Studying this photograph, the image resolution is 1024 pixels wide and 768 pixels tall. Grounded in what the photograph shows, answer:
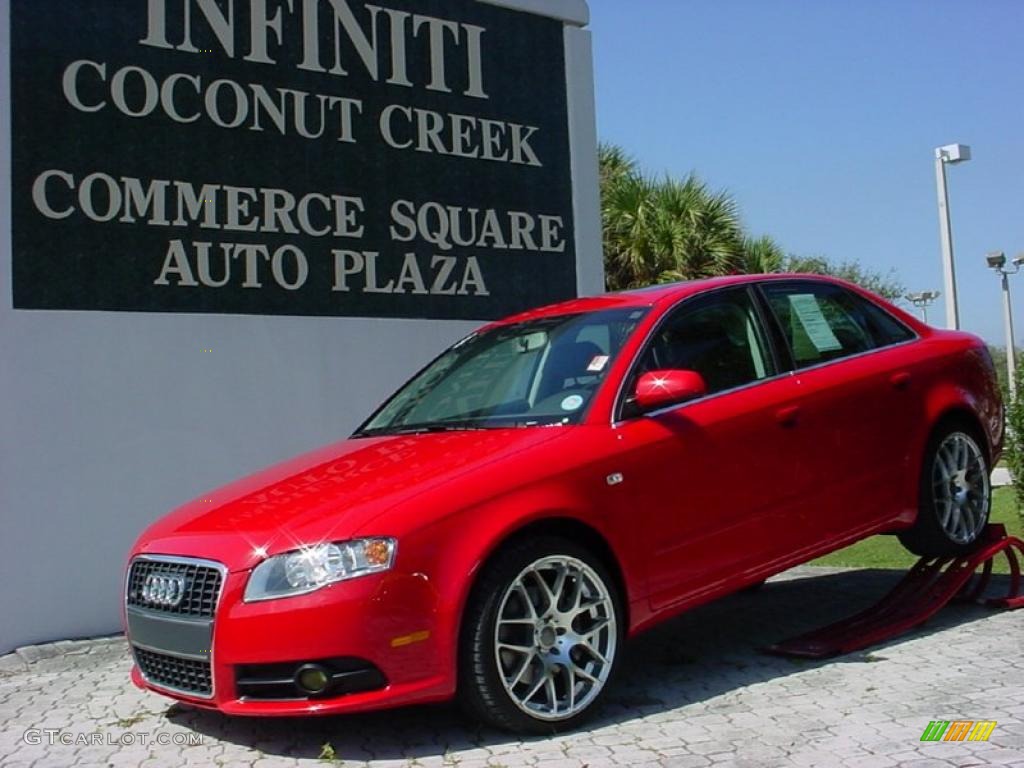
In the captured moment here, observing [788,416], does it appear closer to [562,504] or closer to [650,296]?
[650,296]

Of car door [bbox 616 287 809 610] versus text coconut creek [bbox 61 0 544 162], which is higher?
text coconut creek [bbox 61 0 544 162]

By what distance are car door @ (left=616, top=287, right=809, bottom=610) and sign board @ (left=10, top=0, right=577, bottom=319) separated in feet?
12.2

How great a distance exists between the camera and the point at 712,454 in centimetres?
484

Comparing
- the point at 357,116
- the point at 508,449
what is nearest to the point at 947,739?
the point at 508,449

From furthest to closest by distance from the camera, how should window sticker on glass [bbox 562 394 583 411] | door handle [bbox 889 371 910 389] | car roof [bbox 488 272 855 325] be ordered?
door handle [bbox 889 371 910 389], car roof [bbox 488 272 855 325], window sticker on glass [bbox 562 394 583 411]

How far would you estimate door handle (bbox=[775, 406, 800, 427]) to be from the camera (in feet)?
16.9

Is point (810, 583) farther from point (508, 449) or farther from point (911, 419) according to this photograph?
point (508, 449)

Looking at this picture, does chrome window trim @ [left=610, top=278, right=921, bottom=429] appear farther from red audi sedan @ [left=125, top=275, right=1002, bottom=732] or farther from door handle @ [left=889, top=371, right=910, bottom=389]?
door handle @ [left=889, top=371, right=910, bottom=389]

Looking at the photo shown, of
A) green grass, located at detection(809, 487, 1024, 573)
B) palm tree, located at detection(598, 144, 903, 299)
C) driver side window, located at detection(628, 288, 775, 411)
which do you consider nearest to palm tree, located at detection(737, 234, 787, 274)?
palm tree, located at detection(598, 144, 903, 299)

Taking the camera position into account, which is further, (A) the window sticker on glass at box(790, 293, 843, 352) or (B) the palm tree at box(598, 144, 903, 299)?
(B) the palm tree at box(598, 144, 903, 299)

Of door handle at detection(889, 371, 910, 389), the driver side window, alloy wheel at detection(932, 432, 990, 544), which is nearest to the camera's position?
the driver side window

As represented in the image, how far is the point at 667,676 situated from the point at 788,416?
4.46 feet

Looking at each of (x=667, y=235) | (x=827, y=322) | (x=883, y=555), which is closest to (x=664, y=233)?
(x=667, y=235)

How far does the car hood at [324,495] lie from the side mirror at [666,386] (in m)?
0.43
